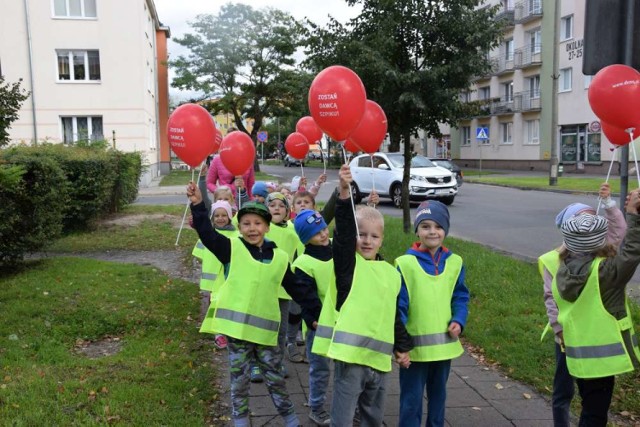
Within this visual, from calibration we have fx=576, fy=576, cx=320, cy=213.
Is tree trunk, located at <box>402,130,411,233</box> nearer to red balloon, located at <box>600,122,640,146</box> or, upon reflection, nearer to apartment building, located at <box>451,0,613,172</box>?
red balloon, located at <box>600,122,640,146</box>

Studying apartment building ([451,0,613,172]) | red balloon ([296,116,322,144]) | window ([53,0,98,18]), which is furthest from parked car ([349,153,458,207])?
window ([53,0,98,18])

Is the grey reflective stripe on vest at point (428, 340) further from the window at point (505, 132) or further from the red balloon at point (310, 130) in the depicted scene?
the window at point (505, 132)

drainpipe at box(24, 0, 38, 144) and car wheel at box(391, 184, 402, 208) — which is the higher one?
drainpipe at box(24, 0, 38, 144)

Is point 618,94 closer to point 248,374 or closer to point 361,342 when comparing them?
point 361,342

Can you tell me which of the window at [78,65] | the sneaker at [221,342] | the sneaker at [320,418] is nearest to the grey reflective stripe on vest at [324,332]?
the sneaker at [320,418]

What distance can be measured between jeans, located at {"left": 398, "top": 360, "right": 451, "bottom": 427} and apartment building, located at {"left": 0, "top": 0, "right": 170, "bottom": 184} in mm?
24697

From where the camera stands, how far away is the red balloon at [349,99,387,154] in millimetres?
5500

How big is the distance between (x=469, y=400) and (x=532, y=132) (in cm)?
3942

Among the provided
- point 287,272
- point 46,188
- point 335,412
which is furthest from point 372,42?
point 335,412

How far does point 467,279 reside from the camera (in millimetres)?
7586

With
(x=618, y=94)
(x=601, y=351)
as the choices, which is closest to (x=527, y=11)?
(x=618, y=94)

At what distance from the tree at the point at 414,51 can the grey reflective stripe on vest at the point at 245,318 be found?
20.1 feet

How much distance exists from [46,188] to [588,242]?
289 inches

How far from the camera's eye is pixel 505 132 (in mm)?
43750
